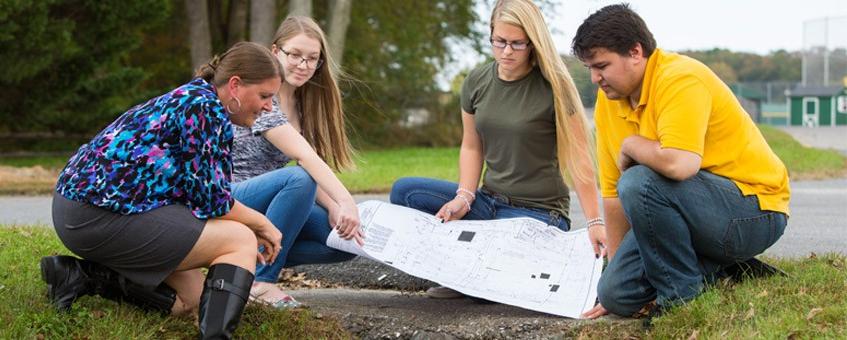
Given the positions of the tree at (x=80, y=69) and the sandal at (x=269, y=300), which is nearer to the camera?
the sandal at (x=269, y=300)

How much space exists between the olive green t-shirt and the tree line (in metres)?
8.70

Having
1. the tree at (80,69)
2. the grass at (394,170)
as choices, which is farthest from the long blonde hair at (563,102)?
the tree at (80,69)

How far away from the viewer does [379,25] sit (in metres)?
24.2

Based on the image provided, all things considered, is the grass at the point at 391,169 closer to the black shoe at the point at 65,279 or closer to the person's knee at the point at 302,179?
the person's knee at the point at 302,179

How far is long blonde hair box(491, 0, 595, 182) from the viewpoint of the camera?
4.52 m

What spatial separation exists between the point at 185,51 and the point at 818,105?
64.7 ft

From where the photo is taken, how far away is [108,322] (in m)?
3.86

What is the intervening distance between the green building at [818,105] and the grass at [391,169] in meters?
12.0

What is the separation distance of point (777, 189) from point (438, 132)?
2066cm

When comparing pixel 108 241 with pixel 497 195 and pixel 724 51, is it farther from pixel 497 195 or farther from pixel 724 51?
pixel 724 51

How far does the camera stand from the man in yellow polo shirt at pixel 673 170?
3752mm

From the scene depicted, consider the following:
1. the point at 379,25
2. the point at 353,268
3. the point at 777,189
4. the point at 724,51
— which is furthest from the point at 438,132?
the point at 724,51

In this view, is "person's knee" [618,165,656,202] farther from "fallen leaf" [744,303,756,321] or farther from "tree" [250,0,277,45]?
"tree" [250,0,277,45]

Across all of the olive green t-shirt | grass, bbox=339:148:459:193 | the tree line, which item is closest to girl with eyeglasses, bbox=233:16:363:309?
the olive green t-shirt
